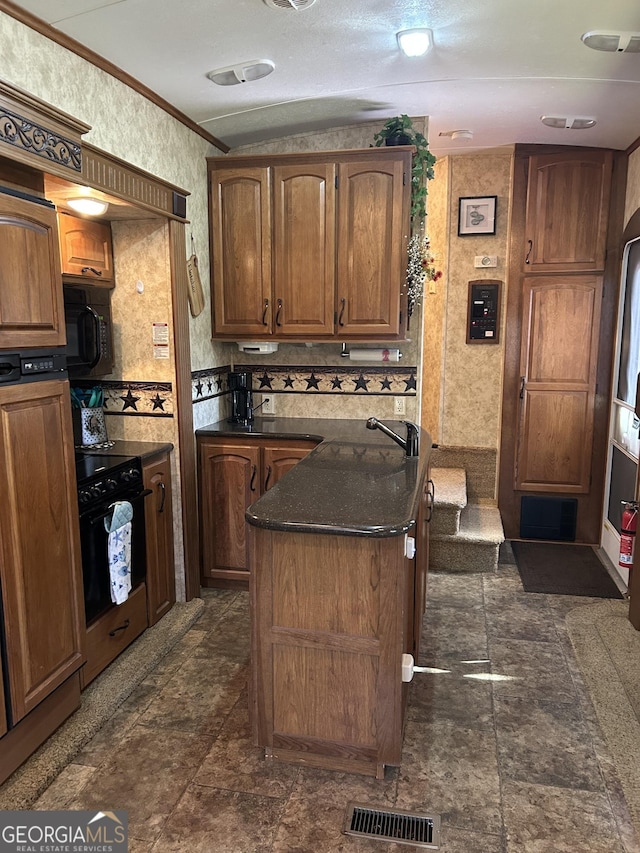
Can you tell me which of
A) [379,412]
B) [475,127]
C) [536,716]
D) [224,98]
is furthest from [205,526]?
[475,127]

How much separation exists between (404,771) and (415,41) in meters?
2.73

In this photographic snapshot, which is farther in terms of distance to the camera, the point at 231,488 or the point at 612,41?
the point at 231,488

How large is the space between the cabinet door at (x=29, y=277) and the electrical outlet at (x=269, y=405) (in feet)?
6.41

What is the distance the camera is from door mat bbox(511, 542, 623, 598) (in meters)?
3.62

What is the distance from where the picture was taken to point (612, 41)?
239cm

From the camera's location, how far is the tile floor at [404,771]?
185cm

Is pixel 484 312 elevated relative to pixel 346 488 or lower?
elevated

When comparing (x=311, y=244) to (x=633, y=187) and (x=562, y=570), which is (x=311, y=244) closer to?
(x=633, y=187)

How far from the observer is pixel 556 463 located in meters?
4.31

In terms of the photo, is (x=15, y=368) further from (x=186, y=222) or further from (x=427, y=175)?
(x=427, y=175)

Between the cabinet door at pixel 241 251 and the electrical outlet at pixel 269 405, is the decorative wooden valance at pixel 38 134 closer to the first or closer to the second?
the cabinet door at pixel 241 251

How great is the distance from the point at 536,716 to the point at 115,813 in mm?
1589

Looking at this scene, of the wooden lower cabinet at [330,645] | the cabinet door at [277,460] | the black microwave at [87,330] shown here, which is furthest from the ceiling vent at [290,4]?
the cabinet door at [277,460]

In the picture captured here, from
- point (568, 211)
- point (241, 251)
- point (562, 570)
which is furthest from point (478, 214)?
point (562, 570)
